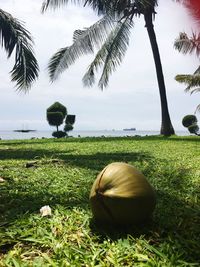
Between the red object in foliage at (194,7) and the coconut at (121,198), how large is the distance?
899mm

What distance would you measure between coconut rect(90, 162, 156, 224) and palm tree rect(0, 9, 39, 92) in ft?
25.2

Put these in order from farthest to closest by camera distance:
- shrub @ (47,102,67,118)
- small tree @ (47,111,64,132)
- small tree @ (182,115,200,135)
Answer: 1. small tree @ (182,115,200,135)
2. shrub @ (47,102,67,118)
3. small tree @ (47,111,64,132)

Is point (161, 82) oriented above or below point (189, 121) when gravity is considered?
above

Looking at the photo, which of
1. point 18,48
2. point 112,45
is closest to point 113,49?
point 112,45

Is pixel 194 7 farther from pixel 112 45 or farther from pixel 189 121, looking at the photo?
pixel 189 121

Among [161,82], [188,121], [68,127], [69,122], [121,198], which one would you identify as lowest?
[121,198]

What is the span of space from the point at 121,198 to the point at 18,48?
26.4 ft

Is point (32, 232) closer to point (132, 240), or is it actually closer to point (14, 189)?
point (132, 240)

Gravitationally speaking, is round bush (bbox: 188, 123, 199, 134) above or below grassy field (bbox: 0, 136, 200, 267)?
above

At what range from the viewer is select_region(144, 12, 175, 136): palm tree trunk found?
47.8ft

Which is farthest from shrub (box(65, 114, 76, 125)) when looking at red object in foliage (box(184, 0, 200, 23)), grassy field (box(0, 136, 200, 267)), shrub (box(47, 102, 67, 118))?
red object in foliage (box(184, 0, 200, 23))

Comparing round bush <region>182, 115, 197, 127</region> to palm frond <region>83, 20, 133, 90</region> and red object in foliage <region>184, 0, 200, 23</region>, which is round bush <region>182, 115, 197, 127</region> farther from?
red object in foliage <region>184, 0, 200, 23</region>

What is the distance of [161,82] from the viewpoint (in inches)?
575

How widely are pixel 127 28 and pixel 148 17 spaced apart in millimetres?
902
